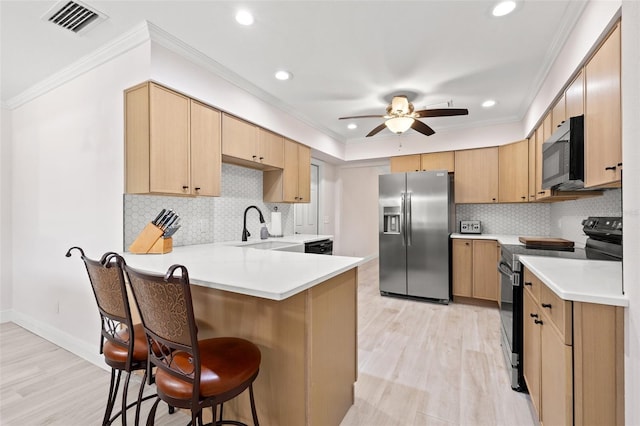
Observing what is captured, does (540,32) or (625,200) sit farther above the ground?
(540,32)

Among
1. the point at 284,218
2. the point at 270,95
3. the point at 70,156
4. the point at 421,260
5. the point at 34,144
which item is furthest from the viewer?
the point at 284,218

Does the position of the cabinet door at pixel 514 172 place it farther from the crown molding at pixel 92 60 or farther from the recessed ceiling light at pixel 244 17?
the crown molding at pixel 92 60

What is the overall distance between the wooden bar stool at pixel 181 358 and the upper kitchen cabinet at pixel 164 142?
1293mm

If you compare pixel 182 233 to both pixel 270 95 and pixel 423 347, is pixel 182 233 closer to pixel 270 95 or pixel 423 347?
pixel 270 95

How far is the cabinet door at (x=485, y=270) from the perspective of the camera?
12.6ft

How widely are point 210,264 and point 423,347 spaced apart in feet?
6.92

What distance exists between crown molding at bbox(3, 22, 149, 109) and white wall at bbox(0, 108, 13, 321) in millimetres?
502

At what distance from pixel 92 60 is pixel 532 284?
3761mm

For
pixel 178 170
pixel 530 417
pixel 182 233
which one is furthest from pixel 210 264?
pixel 530 417

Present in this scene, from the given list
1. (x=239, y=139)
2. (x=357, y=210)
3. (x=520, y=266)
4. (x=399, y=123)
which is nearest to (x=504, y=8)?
(x=399, y=123)

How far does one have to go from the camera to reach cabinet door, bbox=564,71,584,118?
194 cm

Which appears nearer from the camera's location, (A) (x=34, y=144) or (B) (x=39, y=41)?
(B) (x=39, y=41)

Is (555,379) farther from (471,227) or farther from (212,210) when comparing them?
(471,227)

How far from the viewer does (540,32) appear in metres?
2.22
